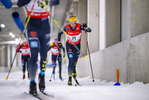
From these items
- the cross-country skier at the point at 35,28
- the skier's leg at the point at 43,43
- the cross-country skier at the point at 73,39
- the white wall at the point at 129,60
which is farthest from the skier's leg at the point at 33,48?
the cross-country skier at the point at 73,39

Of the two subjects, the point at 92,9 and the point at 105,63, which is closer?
the point at 105,63

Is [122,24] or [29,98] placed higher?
[122,24]

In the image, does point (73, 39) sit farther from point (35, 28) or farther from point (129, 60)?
point (35, 28)

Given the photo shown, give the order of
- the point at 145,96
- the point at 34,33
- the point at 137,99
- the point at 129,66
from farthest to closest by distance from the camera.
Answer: the point at 129,66
the point at 34,33
the point at 145,96
the point at 137,99

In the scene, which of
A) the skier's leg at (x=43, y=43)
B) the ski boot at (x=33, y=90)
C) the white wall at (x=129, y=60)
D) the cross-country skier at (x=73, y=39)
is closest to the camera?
the ski boot at (x=33, y=90)

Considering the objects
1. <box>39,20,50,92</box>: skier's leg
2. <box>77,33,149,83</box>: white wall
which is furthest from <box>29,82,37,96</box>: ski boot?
<box>77,33,149,83</box>: white wall

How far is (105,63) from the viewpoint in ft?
23.8

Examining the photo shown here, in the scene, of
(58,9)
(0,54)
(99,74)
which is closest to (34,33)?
(99,74)

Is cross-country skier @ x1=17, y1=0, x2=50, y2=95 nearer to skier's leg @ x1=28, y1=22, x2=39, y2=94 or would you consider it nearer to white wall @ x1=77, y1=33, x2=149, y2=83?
skier's leg @ x1=28, y1=22, x2=39, y2=94

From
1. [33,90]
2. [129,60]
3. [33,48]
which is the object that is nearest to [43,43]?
[33,48]

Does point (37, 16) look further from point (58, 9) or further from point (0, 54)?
point (0, 54)

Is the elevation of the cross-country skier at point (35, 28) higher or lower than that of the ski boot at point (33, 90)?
higher

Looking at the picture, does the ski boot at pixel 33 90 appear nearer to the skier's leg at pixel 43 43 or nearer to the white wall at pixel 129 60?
the skier's leg at pixel 43 43

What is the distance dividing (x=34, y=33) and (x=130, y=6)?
7.86ft
